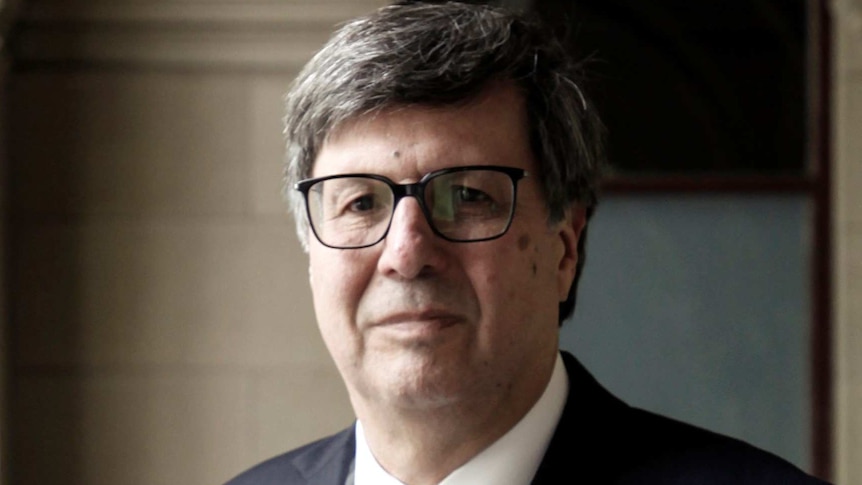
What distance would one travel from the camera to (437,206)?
1.91m

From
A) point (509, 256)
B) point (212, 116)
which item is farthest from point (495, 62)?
point (212, 116)

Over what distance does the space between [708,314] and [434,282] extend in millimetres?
2399

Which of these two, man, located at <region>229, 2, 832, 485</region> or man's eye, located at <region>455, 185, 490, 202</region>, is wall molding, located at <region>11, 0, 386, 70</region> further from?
man's eye, located at <region>455, 185, 490, 202</region>

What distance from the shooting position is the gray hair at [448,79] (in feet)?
6.39

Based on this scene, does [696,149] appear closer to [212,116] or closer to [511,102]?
[212,116]

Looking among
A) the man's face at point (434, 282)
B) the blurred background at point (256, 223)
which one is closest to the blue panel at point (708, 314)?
the blurred background at point (256, 223)

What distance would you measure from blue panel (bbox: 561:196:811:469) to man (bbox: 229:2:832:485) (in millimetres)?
1998

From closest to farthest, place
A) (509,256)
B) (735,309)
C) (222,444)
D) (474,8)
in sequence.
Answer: (509,256)
(474,8)
(222,444)
(735,309)

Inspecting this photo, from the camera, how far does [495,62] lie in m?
2.01

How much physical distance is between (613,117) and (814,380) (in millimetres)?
1104

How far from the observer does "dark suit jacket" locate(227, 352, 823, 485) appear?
1.94 metres

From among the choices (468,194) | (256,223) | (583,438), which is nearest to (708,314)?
(256,223)

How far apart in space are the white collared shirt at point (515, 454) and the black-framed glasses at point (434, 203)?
333 mm

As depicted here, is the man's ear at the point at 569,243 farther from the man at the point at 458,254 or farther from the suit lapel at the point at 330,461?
the suit lapel at the point at 330,461
